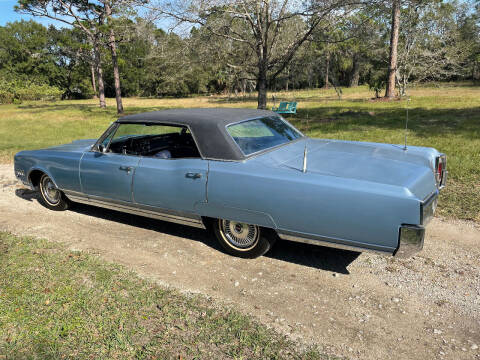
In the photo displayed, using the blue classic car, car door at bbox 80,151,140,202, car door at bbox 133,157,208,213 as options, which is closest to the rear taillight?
the blue classic car

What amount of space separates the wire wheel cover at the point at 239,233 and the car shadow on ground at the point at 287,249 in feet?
0.97

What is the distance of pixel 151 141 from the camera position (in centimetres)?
484

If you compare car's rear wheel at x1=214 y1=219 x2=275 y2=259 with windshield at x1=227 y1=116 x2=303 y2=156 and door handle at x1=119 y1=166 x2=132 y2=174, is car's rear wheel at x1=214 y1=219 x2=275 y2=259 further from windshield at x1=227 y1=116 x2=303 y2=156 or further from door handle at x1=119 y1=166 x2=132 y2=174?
door handle at x1=119 y1=166 x2=132 y2=174

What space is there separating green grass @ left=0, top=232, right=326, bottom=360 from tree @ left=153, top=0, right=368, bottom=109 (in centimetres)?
996

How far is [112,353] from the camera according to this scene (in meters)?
2.57

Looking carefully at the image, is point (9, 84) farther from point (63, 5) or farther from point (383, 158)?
point (383, 158)

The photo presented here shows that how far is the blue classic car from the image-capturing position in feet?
9.82

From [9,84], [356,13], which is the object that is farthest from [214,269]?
[9,84]

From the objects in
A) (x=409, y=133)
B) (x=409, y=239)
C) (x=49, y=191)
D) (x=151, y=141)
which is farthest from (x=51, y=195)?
(x=409, y=133)

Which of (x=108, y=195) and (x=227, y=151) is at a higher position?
(x=227, y=151)

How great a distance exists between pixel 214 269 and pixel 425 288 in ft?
6.14

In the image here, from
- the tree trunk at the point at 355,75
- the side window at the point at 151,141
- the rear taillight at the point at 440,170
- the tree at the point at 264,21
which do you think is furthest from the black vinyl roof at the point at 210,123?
the tree trunk at the point at 355,75

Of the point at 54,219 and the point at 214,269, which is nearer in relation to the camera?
the point at 214,269

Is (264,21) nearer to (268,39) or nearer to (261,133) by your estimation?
(268,39)
